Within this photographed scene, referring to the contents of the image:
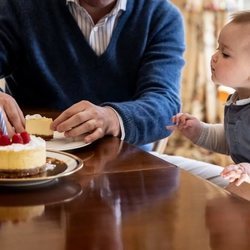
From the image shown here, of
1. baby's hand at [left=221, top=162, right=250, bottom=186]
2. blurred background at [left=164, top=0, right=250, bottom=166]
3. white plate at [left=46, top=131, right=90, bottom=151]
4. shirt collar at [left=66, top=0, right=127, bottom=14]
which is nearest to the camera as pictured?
baby's hand at [left=221, top=162, right=250, bottom=186]

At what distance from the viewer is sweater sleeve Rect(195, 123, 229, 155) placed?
1526 millimetres

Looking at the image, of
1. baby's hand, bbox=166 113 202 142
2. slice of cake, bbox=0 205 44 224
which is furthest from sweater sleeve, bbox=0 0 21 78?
slice of cake, bbox=0 205 44 224

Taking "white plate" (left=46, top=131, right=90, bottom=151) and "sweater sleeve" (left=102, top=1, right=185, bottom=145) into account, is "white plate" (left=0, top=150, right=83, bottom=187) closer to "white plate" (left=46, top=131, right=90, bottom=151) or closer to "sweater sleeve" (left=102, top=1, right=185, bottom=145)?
"white plate" (left=46, top=131, right=90, bottom=151)

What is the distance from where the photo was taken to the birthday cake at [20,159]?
0.92m

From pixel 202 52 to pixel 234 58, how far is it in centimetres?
210

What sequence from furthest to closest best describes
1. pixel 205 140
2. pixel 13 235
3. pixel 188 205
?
pixel 205 140
pixel 188 205
pixel 13 235

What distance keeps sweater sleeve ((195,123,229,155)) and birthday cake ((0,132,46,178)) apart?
670mm

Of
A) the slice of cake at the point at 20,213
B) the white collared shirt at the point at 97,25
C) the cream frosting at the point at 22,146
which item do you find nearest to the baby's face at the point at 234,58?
the white collared shirt at the point at 97,25

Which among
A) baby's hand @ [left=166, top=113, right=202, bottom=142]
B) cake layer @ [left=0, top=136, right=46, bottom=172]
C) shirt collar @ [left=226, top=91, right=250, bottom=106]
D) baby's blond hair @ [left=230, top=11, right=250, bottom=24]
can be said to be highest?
baby's blond hair @ [left=230, top=11, right=250, bottom=24]

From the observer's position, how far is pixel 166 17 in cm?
184

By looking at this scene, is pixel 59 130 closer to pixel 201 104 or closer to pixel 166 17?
pixel 166 17

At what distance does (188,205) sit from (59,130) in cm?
50

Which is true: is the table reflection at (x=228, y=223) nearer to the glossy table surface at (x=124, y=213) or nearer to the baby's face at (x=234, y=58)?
the glossy table surface at (x=124, y=213)

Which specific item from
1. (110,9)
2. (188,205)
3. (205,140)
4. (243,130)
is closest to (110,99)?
(110,9)
